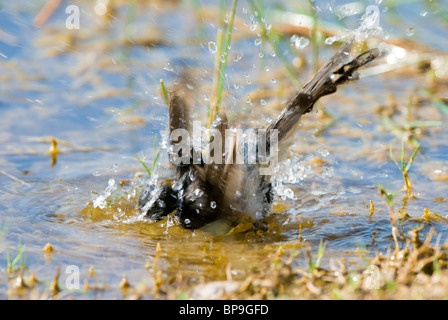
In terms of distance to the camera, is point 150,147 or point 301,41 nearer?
point 150,147

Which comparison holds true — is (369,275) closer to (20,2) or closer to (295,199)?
(295,199)

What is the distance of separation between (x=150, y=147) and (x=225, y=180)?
1.52 meters

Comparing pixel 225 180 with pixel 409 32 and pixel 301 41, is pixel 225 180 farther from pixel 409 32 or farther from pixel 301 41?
pixel 409 32

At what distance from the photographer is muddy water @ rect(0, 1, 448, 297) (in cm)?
260

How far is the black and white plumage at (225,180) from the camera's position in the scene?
248 cm

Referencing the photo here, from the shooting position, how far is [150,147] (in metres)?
3.96

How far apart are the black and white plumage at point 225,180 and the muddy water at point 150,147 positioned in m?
0.13

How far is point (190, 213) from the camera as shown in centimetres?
264
